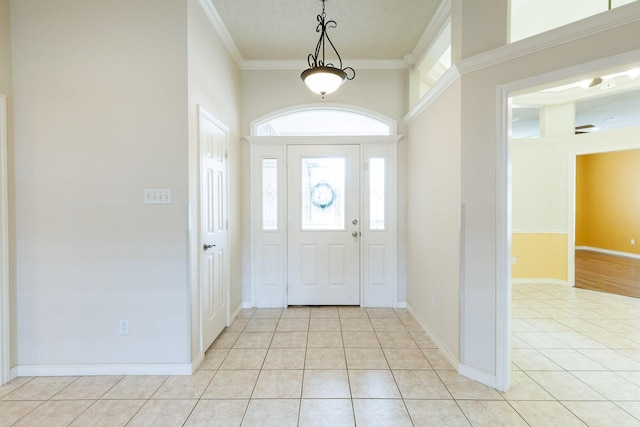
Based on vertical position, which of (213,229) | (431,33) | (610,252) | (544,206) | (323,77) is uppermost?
(431,33)

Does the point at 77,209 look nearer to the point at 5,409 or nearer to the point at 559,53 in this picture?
the point at 5,409

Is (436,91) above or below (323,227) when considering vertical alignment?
above

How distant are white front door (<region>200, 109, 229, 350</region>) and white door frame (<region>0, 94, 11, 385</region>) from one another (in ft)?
4.60

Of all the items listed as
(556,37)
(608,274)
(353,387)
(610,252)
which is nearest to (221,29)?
(556,37)

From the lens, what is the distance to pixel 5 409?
6.30 feet

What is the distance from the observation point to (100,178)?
2262mm

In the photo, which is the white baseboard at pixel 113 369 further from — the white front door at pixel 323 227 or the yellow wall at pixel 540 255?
the yellow wall at pixel 540 255

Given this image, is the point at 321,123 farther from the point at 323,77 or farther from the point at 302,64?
the point at 323,77

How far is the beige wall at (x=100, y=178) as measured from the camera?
2.24 m

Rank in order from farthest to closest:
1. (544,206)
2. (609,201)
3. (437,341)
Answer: (609,201), (544,206), (437,341)

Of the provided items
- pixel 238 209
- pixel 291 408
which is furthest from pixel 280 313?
pixel 291 408

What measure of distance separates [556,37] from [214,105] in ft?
8.99

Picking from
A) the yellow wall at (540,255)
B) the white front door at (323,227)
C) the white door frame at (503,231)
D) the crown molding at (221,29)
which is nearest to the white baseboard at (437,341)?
the white door frame at (503,231)

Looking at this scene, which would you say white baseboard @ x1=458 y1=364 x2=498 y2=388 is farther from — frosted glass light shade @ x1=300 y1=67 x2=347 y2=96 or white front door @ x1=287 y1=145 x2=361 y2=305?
frosted glass light shade @ x1=300 y1=67 x2=347 y2=96
